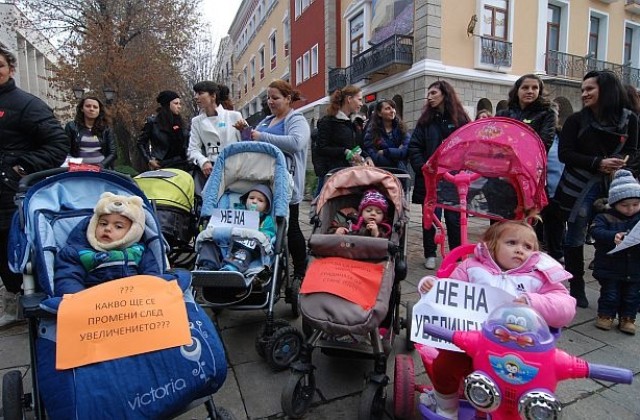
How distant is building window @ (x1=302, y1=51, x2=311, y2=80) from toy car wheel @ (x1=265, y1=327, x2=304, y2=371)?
21724mm

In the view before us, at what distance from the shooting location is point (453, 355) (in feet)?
5.85

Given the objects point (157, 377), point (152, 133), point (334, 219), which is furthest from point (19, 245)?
point (152, 133)

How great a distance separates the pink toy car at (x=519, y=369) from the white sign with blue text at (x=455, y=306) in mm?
384

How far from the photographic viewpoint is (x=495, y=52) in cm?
1420

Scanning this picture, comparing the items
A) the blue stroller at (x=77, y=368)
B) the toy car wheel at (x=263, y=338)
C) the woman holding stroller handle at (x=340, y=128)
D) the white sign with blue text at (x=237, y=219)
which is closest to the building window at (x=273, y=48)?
the woman holding stroller handle at (x=340, y=128)

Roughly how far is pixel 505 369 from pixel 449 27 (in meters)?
14.4

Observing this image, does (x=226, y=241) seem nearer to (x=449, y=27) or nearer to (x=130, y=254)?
(x=130, y=254)

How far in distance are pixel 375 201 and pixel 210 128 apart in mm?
2101

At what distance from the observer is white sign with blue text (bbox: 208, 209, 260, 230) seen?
3.01 m

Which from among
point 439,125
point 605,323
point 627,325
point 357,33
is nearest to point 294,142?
point 439,125

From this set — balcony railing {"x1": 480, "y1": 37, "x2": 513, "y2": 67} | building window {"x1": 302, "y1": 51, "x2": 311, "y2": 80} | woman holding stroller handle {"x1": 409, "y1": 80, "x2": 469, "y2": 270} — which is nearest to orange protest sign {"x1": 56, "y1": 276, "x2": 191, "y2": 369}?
woman holding stroller handle {"x1": 409, "y1": 80, "x2": 469, "y2": 270}

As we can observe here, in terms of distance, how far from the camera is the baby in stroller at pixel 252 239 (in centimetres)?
278

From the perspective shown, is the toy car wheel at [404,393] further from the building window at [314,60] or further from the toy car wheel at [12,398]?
the building window at [314,60]

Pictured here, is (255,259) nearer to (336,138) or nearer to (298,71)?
(336,138)
